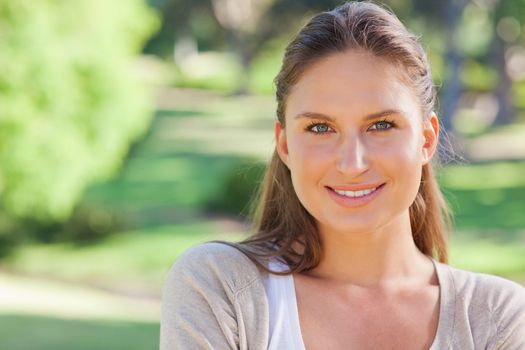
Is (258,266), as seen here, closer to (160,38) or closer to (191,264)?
(191,264)

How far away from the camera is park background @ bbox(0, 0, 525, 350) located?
533 inches

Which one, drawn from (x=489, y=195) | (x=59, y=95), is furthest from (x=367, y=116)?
(x=489, y=195)

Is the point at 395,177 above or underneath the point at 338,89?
underneath

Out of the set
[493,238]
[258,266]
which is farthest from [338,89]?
[493,238]

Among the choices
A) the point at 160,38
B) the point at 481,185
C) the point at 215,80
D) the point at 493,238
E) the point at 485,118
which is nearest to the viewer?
the point at 493,238

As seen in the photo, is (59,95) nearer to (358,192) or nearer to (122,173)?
(358,192)

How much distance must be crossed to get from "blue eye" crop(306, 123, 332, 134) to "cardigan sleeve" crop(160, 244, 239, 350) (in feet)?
1.01

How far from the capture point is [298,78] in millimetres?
2014

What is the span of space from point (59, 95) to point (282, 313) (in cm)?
1260

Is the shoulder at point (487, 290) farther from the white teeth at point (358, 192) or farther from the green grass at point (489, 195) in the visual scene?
the green grass at point (489, 195)

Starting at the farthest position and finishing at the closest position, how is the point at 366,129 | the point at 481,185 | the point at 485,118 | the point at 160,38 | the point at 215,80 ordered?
the point at 215,80 → the point at 160,38 → the point at 485,118 → the point at 481,185 → the point at 366,129

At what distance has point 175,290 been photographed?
1.93m

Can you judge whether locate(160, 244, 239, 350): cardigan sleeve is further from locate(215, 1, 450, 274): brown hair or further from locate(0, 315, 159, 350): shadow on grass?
locate(0, 315, 159, 350): shadow on grass

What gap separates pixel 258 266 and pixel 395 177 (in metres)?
0.32
